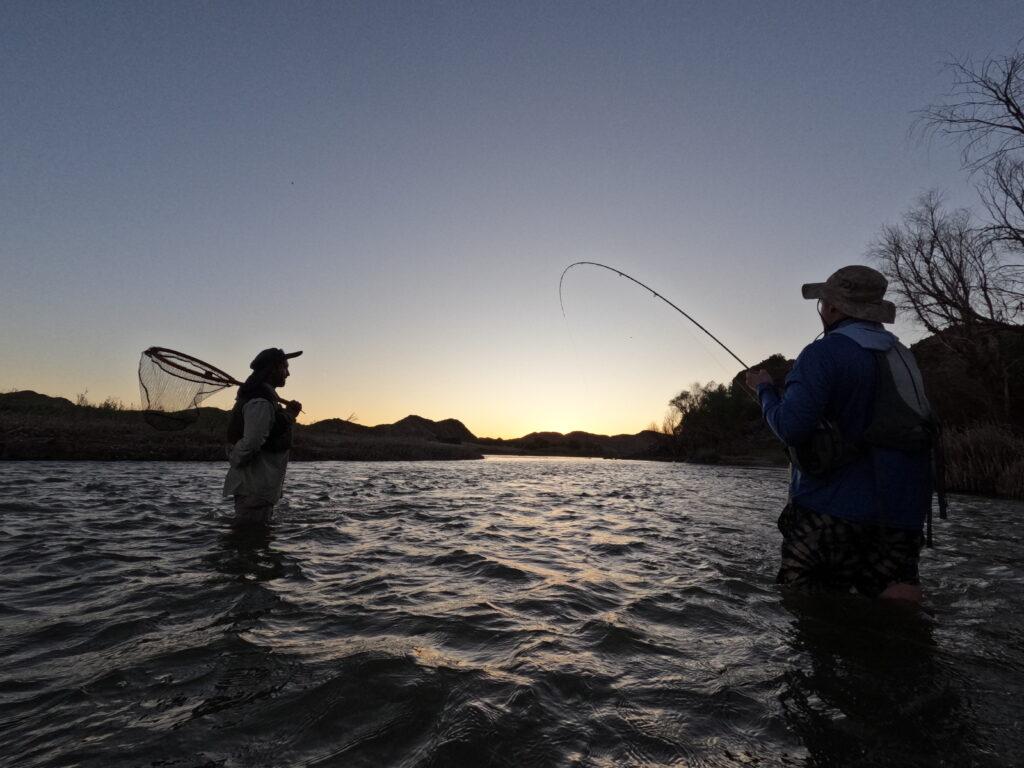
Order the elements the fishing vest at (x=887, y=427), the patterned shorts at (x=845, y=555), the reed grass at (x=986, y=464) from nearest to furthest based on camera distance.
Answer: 1. the fishing vest at (x=887, y=427)
2. the patterned shorts at (x=845, y=555)
3. the reed grass at (x=986, y=464)

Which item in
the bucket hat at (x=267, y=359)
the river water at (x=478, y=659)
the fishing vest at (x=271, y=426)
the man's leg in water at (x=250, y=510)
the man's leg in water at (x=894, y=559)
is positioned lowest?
the river water at (x=478, y=659)

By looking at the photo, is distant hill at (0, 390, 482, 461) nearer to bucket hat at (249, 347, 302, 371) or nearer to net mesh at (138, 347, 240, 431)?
net mesh at (138, 347, 240, 431)

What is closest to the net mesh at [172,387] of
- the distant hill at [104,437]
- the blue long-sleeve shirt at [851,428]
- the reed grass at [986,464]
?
the blue long-sleeve shirt at [851,428]

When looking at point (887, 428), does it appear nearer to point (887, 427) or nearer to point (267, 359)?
point (887, 427)

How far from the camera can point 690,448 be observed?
73.3 meters

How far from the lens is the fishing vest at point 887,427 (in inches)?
136

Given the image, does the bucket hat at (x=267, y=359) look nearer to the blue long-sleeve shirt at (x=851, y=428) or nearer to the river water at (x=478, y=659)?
the river water at (x=478, y=659)

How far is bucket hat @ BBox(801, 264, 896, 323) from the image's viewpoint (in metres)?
3.93

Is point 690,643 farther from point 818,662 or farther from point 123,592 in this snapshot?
point 123,592

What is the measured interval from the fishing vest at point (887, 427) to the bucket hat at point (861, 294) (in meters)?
0.36

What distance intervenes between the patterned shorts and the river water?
10.6 inches

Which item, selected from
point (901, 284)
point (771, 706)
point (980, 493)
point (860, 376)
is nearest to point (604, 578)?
point (771, 706)

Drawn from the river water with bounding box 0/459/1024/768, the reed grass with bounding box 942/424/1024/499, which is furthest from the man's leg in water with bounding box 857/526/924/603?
the reed grass with bounding box 942/424/1024/499

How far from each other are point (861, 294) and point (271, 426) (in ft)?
23.9
